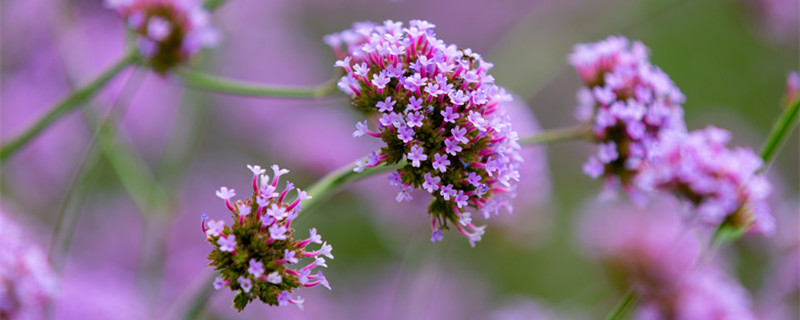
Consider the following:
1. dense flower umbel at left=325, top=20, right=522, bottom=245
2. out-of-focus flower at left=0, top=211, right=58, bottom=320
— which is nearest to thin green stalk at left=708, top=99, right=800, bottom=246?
dense flower umbel at left=325, top=20, right=522, bottom=245

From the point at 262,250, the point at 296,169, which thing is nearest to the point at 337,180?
the point at 262,250

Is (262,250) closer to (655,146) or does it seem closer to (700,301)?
(655,146)

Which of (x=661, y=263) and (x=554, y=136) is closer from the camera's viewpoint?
(x=554, y=136)

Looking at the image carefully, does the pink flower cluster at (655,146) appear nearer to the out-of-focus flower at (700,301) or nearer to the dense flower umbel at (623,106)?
the dense flower umbel at (623,106)

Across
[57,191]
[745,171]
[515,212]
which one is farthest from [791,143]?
[57,191]

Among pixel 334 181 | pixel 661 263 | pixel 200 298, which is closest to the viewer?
pixel 334 181

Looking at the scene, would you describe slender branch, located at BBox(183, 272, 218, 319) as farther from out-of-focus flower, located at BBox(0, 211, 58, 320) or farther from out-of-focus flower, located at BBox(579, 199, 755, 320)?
out-of-focus flower, located at BBox(579, 199, 755, 320)
